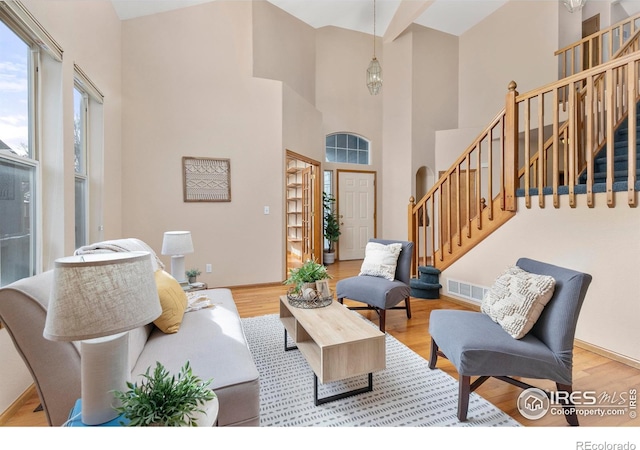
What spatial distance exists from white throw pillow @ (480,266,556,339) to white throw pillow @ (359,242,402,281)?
3.75 ft

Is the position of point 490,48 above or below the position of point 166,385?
above

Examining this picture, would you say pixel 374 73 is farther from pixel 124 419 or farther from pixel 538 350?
pixel 124 419

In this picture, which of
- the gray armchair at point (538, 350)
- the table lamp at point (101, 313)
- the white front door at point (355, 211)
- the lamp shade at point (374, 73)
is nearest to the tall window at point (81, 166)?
the table lamp at point (101, 313)

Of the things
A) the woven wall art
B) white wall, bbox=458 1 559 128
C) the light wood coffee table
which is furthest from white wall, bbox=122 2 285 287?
white wall, bbox=458 1 559 128

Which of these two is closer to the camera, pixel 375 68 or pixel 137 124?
pixel 137 124

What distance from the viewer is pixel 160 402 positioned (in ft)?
2.82

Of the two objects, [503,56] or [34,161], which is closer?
[34,161]

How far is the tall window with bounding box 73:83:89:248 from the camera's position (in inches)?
108

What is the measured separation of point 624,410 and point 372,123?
19.3 feet

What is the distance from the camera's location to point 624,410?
1.61 meters

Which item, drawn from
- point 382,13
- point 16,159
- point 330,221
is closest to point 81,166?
point 16,159

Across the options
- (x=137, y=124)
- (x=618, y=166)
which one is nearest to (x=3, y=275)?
(x=137, y=124)

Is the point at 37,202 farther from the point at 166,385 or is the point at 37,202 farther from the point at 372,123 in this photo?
the point at 372,123
